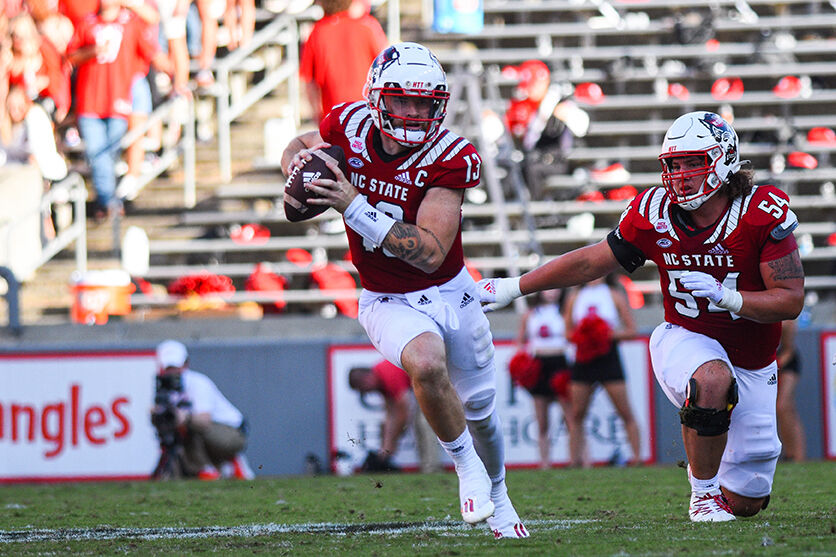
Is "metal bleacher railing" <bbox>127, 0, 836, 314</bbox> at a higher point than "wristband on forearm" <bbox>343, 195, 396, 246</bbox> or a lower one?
higher

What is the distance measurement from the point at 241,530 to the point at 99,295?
20.4 feet

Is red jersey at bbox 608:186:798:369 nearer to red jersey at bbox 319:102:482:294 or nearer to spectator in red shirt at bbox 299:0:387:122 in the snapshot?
red jersey at bbox 319:102:482:294

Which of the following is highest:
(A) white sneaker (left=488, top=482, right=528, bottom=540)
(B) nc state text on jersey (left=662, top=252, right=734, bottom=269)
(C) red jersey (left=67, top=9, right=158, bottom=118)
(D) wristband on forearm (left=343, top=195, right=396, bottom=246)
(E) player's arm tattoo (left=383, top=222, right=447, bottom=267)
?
(C) red jersey (left=67, top=9, right=158, bottom=118)

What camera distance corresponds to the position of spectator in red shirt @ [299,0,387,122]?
33.2 ft

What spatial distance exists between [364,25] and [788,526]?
633cm

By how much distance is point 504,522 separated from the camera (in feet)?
16.9

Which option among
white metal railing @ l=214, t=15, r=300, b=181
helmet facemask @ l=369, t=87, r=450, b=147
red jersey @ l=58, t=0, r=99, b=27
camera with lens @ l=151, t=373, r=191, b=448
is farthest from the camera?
white metal railing @ l=214, t=15, r=300, b=181

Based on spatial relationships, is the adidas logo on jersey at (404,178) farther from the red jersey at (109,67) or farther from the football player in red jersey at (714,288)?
the red jersey at (109,67)

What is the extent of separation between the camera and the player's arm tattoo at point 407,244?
198 inches

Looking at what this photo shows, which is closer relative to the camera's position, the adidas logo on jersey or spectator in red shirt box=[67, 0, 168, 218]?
the adidas logo on jersey

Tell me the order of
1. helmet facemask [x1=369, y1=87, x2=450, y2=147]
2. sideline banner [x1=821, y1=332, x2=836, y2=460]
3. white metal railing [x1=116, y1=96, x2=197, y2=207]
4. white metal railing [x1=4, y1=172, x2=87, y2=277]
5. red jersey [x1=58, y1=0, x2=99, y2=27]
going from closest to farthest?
helmet facemask [x1=369, y1=87, x2=450, y2=147]
sideline banner [x1=821, y1=332, x2=836, y2=460]
white metal railing [x1=4, y1=172, x2=87, y2=277]
red jersey [x1=58, y1=0, x2=99, y2=27]
white metal railing [x1=116, y1=96, x2=197, y2=207]

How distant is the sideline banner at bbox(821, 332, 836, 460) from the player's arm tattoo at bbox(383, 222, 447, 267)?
21.0 ft

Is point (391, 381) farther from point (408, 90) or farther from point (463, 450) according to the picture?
point (408, 90)

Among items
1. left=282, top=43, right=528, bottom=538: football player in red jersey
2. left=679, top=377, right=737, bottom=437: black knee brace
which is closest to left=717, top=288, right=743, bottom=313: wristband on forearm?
left=679, top=377, right=737, bottom=437: black knee brace
